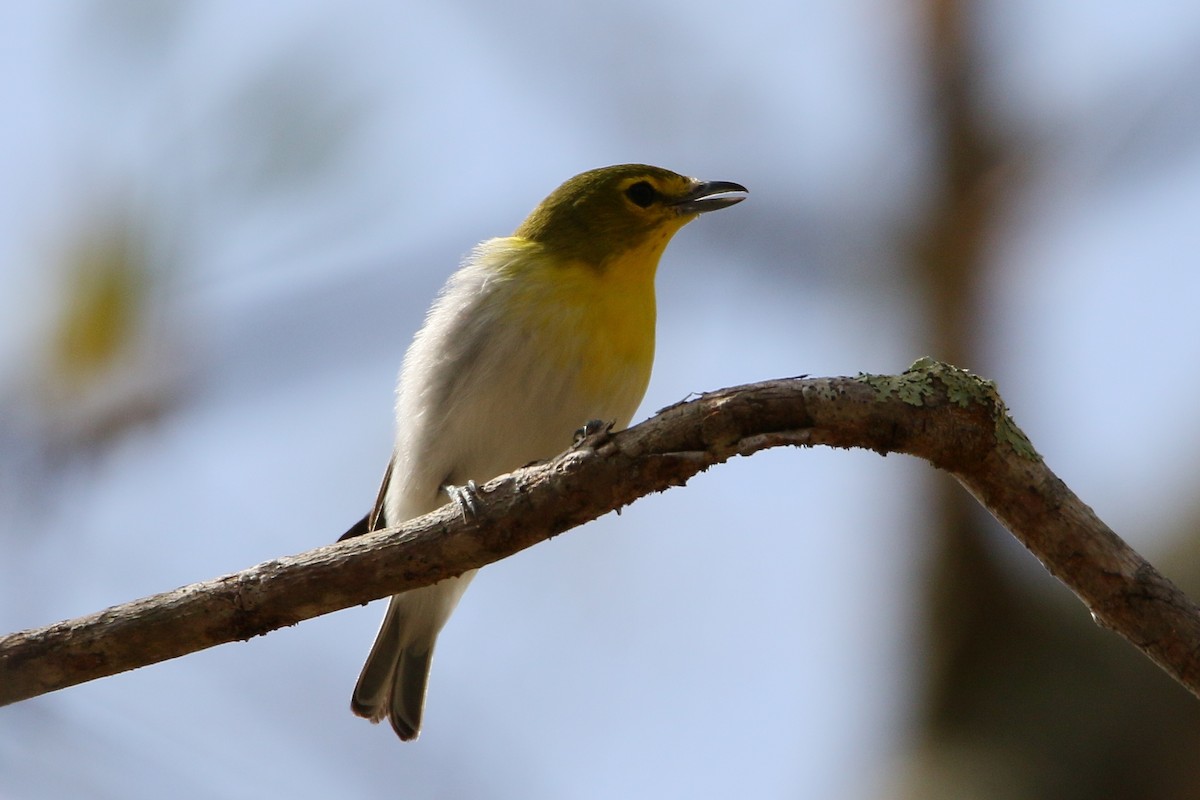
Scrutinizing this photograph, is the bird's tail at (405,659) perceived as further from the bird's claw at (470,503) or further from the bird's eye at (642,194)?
the bird's claw at (470,503)

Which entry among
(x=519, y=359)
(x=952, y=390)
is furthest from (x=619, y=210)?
(x=952, y=390)

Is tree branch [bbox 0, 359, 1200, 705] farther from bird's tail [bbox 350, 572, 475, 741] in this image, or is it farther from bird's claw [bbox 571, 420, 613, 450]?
bird's tail [bbox 350, 572, 475, 741]

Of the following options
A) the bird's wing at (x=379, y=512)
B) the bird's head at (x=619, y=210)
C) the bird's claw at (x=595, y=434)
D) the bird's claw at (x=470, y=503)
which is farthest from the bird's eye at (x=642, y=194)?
the bird's claw at (x=470, y=503)

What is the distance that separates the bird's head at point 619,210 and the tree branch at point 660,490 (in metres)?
2.36

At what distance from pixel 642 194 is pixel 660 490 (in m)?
3.04

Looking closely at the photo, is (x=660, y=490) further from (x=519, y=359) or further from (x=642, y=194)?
(x=642, y=194)

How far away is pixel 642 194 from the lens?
5.84m

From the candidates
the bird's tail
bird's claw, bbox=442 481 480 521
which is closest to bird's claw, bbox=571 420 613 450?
bird's claw, bbox=442 481 480 521

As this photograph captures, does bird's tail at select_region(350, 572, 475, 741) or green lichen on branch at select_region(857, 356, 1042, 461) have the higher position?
bird's tail at select_region(350, 572, 475, 741)

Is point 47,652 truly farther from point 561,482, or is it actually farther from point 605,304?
point 605,304

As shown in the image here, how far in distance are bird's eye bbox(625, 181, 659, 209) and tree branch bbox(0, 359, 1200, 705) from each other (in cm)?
285

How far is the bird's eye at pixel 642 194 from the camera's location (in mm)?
5801

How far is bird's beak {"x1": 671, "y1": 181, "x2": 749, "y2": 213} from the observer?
576 cm

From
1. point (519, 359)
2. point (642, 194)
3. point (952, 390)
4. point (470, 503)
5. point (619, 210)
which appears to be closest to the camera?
point (952, 390)
